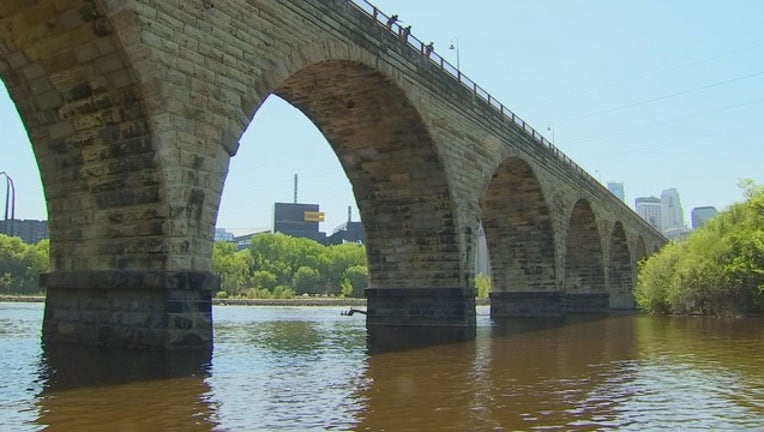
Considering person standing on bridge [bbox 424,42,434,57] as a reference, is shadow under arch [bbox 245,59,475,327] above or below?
below

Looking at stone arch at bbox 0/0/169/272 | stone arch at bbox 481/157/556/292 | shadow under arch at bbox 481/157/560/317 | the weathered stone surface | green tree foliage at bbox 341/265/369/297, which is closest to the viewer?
the weathered stone surface

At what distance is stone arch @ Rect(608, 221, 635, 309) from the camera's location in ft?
225

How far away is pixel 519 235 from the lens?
43656 millimetres

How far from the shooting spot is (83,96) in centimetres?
1559

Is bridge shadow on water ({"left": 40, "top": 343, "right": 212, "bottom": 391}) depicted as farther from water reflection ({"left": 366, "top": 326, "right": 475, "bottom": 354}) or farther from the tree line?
the tree line

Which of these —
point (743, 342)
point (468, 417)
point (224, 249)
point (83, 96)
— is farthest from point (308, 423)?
point (224, 249)

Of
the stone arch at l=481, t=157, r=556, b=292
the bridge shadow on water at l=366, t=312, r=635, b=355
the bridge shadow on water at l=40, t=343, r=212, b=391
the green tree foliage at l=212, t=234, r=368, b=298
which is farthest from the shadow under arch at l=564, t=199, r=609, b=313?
the green tree foliage at l=212, t=234, r=368, b=298

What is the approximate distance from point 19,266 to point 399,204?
85.3 meters

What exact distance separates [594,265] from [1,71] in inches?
1884

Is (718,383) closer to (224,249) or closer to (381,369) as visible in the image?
(381,369)

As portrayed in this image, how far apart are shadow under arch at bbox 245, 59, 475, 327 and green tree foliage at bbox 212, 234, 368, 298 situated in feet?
261

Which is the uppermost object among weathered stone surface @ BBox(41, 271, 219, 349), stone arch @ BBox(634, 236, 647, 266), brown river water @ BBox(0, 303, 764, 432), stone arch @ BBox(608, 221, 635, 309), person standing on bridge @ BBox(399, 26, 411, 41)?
person standing on bridge @ BBox(399, 26, 411, 41)

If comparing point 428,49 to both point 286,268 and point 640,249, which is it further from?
point 286,268

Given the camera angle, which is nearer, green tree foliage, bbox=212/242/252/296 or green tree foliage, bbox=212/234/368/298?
green tree foliage, bbox=212/242/252/296
